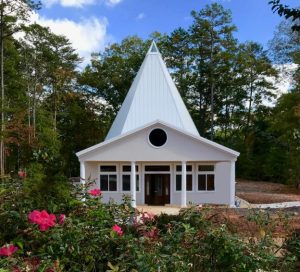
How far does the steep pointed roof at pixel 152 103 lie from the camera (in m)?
21.9

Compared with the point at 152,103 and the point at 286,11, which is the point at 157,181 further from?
the point at 286,11

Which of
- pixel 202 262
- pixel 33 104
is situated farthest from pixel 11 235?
pixel 33 104

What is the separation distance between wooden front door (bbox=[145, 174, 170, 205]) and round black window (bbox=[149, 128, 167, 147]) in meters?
2.10

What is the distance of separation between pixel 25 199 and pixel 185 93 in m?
36.3

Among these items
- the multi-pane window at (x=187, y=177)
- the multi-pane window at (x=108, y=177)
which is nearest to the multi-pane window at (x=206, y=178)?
the multi-pane window at (x=187, y=177)

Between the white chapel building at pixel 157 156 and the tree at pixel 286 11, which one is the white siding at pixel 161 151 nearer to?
the white chapel building at pixel 157 156

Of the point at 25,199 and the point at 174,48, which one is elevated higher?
the point at 174,48

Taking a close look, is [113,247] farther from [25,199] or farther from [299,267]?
[299,267]

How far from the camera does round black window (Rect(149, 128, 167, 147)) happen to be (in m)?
20.0

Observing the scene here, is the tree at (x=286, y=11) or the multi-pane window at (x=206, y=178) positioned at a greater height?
the tree at (x=286, y=11)

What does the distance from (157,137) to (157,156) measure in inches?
36.7

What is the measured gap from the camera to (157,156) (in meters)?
19.9

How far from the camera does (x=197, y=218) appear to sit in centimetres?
367

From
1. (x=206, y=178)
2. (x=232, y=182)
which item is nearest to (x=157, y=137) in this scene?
(x=206, y=178)
